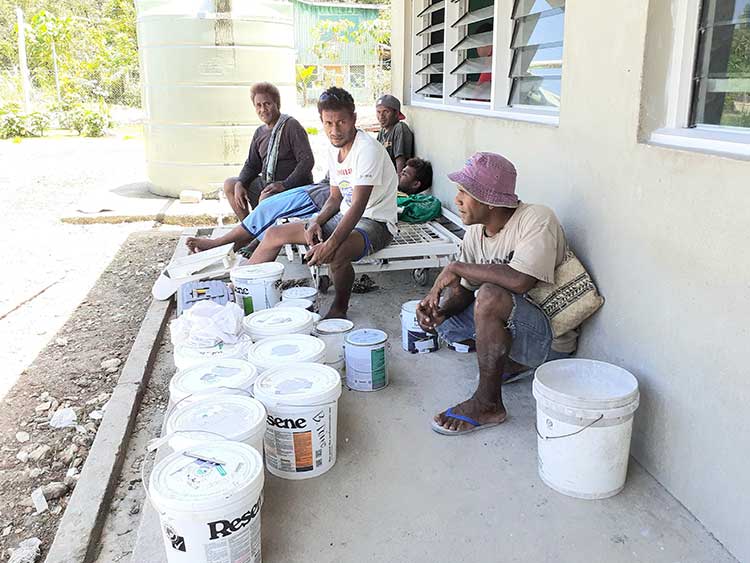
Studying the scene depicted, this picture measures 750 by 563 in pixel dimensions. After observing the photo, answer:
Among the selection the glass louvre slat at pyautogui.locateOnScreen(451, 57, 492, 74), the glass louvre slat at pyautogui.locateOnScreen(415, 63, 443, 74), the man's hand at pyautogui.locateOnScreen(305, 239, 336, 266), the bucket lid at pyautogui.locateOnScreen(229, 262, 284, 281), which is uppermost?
the glass louvre slat at pyautogui.locateOnScreen(415, 63, 443, 74)

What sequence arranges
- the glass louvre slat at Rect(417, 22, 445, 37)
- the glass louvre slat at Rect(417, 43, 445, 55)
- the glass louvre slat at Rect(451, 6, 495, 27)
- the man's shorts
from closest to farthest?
the man's shorts < the glass louvre slat at Rect(451, 6, 495, 27) < the glass louvre slat at Rect(417, 22, 445, 37) < the glass louvre slat at Rect(417, 43, 445, 55)

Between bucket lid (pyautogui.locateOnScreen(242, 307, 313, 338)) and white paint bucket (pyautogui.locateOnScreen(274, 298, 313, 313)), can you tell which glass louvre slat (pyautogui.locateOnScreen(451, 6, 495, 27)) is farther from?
bucket lid (pyautogui.locateOnScreen(242, 307, 313, 338))

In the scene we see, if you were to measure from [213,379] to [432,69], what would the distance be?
4.22 metres

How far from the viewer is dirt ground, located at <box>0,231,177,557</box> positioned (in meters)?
2.71

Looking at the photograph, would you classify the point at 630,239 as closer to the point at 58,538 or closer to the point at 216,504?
the point at 216,504

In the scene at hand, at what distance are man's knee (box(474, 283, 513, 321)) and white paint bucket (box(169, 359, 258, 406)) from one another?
3.22ft

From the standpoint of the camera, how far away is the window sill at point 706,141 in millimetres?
2002

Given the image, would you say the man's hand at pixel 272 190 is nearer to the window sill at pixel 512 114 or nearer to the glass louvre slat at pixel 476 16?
the window sill at pixel 512 114

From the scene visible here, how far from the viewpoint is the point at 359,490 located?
92.9 inches

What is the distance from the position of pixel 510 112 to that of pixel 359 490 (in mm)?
2679

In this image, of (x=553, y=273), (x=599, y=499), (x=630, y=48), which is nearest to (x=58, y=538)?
(x=599, y=499)

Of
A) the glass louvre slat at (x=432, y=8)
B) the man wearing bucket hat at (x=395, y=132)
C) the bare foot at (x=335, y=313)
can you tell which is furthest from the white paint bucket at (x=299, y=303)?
the glass louvre slat at (x=432, y=8)

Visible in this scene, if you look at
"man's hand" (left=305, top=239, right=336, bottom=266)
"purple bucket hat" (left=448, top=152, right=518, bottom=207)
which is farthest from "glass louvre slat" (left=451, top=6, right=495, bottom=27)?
"purple bucket hat" (left=448, top=152, right=518, bottom=207)

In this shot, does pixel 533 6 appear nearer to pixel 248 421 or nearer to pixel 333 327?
pixel 333 327
